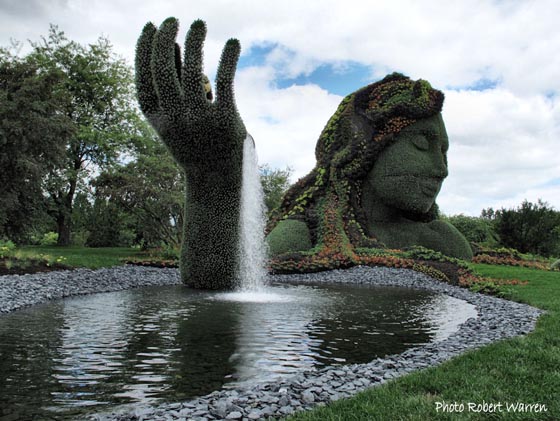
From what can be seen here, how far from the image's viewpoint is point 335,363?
15.0ft

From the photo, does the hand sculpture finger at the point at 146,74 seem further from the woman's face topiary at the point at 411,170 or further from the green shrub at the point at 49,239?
the green shrub at the point at 49,239

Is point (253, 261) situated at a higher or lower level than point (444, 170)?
lower

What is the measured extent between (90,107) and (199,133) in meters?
21.0

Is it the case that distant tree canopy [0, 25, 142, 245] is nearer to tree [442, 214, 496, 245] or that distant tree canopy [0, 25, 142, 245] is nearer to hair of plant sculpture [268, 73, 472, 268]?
hair of plant sculpture [268, 73, 472, 268]

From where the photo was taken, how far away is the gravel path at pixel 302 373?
3.14 m

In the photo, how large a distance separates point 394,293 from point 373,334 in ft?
15.1

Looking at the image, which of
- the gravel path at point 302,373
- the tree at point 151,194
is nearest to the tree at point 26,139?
the tree at point 151,194

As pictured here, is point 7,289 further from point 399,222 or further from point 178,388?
point 399,222

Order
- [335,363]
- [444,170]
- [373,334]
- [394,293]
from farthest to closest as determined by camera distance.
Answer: [444,170] → [394,293] → [373,334] → [335,363]

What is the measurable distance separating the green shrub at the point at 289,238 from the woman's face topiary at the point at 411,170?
3201mm

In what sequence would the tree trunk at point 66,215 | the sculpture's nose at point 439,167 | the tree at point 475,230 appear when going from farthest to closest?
the tree at point 475,230 → the tree trunk at point 66,215 → the sculpture's nose at point 439,167

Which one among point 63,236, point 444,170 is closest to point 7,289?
point 444,170

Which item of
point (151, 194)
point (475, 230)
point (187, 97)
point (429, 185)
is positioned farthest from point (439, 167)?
point (475, 230)

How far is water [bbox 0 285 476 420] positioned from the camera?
12.2 feet
